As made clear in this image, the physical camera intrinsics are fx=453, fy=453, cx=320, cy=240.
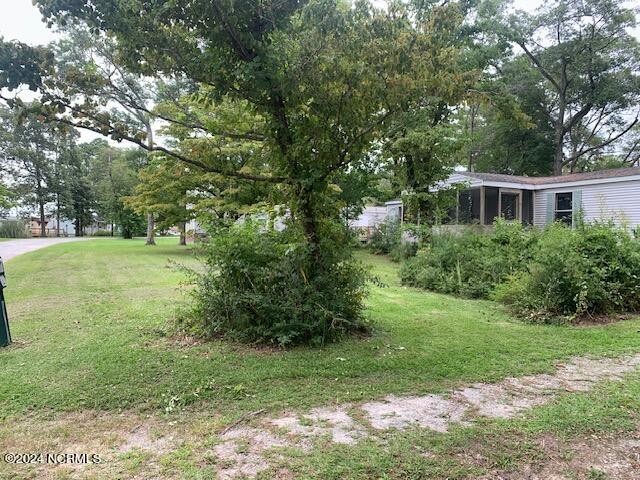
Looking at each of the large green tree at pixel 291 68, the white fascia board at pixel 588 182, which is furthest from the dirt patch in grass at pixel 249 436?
the white fascia board at pixel 588 182

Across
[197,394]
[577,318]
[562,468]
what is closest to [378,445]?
[562,468]

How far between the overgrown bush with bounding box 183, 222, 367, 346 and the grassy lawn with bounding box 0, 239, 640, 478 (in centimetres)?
26

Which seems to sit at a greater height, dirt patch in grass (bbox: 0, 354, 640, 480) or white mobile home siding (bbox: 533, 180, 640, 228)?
white mobile home siding (bbox: 533, 180, 640, 228)

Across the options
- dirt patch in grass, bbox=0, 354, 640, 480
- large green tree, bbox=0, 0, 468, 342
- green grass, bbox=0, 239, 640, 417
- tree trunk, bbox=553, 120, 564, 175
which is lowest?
dirt patch in grass, bbox=0, 354, 640, 480

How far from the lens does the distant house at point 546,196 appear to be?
14.7 metres

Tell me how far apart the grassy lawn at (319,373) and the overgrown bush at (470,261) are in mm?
1646

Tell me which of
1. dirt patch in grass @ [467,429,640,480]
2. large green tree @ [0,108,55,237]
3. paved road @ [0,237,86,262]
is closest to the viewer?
dirt patch in grass @ [467,429,640,480]

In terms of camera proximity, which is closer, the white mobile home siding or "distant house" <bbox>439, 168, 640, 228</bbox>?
the white mobile home siding

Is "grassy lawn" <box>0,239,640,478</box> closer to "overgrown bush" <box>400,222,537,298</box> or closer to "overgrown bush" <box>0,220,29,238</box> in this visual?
"overgrown bush" <box>400,222,537,298</box>

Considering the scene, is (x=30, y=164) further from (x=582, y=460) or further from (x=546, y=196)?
(x=582, y=460)

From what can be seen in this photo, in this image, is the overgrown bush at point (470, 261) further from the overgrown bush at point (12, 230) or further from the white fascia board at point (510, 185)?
the overgrown bush at point (12, 230)

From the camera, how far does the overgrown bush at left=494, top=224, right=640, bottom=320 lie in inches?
241

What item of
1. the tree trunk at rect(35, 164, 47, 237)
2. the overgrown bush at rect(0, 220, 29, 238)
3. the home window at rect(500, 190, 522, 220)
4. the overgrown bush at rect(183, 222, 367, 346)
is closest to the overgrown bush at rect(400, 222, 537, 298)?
the overgrown bush at rect(183, 222, 367, 346)

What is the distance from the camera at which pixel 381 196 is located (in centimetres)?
2108
